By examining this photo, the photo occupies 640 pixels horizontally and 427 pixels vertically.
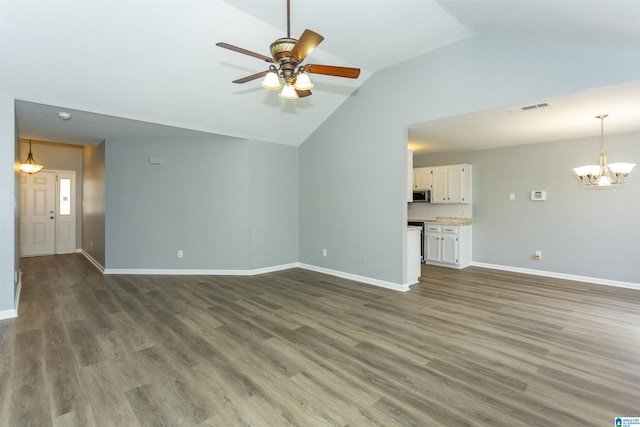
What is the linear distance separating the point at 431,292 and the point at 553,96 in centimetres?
287

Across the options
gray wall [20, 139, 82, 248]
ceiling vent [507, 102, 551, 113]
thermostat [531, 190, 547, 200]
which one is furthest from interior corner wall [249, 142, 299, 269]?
gray wall [20, 139, 82, 248]

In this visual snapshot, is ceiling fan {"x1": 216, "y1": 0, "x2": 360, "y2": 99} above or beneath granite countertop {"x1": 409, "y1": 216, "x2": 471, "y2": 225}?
above

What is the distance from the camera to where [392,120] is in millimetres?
4621

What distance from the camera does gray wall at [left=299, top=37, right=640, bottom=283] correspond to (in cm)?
309

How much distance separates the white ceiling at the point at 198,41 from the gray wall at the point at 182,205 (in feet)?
3.08

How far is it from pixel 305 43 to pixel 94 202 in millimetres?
6515

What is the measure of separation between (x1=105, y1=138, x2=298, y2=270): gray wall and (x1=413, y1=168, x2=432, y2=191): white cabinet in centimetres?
384

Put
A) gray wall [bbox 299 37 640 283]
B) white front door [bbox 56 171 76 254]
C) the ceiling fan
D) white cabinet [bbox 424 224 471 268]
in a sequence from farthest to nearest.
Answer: white front door [bbox 56 171 76 254] → white cabinet [bbox 424 224 471 268] → gray wall [bbox 299 37 640 283] → the ceiling fan

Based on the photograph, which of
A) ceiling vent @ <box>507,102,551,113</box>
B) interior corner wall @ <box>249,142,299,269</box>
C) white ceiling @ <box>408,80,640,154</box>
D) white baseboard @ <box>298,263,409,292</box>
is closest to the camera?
white ceiling @ <box>408,80,640,154</box>

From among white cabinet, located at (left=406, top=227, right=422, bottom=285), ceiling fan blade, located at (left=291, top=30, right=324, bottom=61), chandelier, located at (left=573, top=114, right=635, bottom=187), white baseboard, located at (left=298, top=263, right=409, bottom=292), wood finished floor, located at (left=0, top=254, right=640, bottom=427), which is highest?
ceiling fan blade, located at (left=291, top=30, right=324, bottom=61)

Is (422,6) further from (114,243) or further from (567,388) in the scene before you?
(114,243)

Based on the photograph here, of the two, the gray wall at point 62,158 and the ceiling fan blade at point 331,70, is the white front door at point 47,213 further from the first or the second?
the ceiling fan blade at point 331,70

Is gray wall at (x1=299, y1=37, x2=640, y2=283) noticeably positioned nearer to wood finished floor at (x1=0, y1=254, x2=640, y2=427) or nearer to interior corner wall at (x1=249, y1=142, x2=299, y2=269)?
interior corner wall at (x1=249, y1=142, x2=299, y2=269)

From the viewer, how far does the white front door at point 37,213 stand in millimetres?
7309
